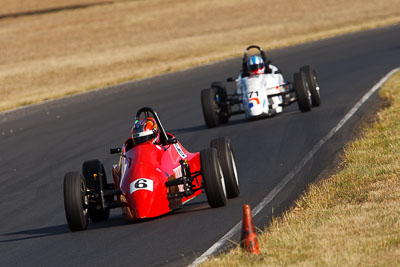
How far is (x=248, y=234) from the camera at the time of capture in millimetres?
7902

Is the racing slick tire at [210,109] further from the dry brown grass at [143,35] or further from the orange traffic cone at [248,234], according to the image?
the orange traffic cone at [248,234]

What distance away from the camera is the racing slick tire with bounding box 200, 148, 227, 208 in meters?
11.1

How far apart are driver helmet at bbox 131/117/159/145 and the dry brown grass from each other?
729 inches

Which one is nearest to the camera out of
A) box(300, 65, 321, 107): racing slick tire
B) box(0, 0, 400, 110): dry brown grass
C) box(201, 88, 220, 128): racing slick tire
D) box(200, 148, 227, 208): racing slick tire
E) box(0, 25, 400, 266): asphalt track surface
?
box(0, 25, 400, 266): asphalt track surface

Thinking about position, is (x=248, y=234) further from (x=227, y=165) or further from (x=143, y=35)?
(x=143, y=35)

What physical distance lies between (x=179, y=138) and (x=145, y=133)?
7.46 m

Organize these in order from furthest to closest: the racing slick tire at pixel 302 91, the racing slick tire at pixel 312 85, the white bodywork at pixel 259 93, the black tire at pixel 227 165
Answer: the racing slick tire at pixel 312 85 → the racing slick tire at pixel 302 91 → the white bodywork at pixel 259 93 → the black tire at pixel 227 165

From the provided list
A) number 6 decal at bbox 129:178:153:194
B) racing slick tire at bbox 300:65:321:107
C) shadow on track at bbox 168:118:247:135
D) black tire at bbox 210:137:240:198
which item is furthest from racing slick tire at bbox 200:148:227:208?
racing slick tire at bbox 300:65:321:107

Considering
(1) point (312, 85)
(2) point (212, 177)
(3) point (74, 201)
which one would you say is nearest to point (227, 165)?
(2) point (212, 177)

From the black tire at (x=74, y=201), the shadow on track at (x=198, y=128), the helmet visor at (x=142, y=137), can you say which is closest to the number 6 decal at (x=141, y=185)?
the black tire at (x=74, y=201)

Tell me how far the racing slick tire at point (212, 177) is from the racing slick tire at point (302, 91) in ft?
29.7

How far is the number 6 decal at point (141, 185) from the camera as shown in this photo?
35.6 ft

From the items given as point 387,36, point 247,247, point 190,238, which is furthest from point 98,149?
point 387,36

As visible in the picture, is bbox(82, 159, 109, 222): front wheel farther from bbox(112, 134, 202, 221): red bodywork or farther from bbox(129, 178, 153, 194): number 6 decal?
bbox(129, 178, 153, 194): number 6 decal
